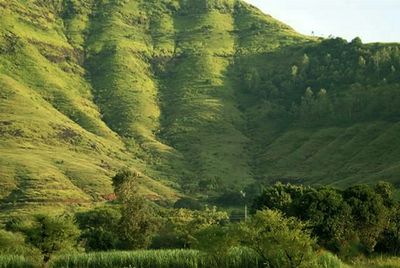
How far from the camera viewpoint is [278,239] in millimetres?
53375

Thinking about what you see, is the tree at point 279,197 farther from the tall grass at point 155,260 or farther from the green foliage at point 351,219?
the tall grass at point 155,260

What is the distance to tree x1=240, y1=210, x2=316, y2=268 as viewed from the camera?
52.8 meters

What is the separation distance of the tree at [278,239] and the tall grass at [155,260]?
6.11 m

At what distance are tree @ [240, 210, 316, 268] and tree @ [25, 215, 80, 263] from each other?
28385 mm

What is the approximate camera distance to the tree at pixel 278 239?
52781 millimetres

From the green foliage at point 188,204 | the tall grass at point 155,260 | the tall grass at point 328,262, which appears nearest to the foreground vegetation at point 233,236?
the tall grass at point 328,262

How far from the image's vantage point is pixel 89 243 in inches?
4077

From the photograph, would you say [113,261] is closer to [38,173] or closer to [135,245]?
[135,245]

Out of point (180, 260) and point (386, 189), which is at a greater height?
point (386, 189)

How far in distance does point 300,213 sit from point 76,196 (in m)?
103

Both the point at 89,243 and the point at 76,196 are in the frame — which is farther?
the point at 76,196

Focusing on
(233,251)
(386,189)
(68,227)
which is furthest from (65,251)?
(386,189)

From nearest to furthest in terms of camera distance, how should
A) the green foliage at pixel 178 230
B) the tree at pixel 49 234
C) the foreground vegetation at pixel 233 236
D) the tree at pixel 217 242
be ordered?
the foreground vegetation at pixel 233 236
the tree at pixel 217 242
the tree at pixel 49 234
the green foliage at pixel 178 230

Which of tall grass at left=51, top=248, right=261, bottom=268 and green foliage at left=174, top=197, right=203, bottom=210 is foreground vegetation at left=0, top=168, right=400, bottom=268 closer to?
tall grass at left=51, top=248, right=261, bottom=268
